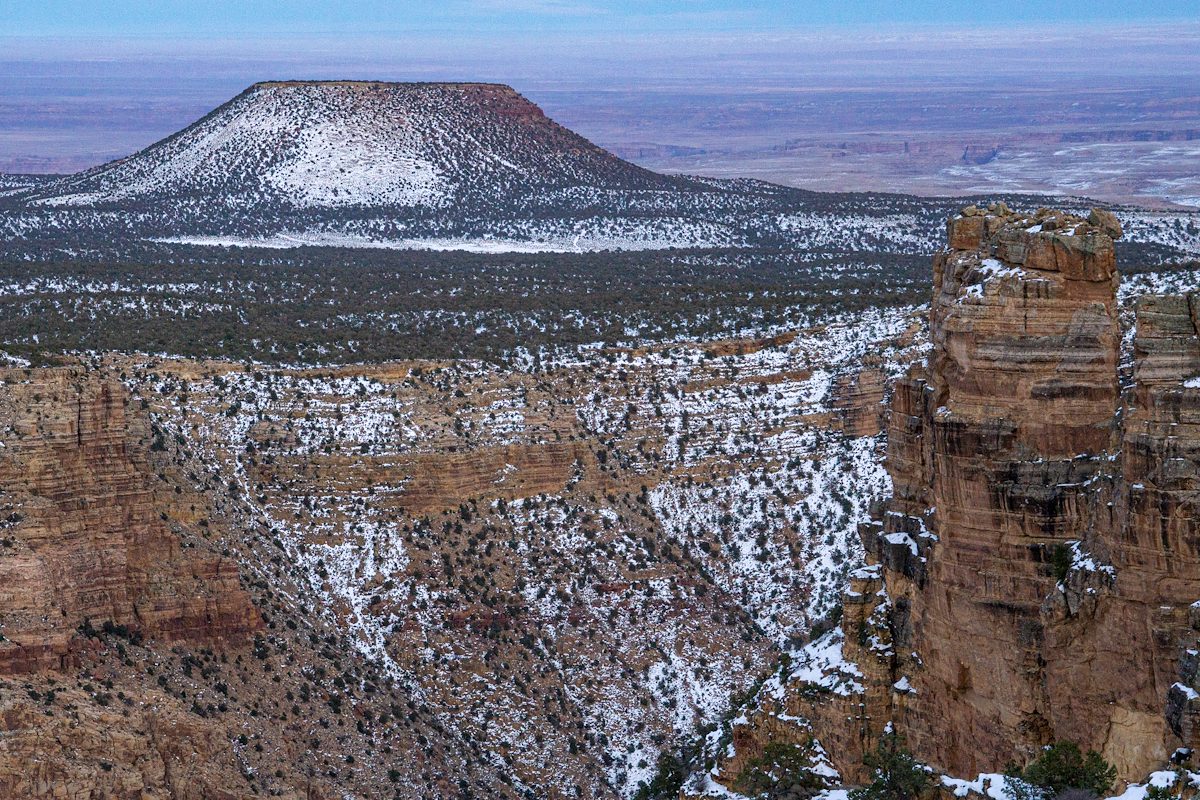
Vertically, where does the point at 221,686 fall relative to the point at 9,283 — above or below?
below

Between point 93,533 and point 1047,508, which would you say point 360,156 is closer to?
point 93,533

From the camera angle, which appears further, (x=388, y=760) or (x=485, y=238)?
(x=485, y=238)

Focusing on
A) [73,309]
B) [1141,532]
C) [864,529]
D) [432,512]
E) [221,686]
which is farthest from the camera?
[73,309]

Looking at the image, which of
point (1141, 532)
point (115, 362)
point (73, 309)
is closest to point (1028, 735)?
point (1141, 532)

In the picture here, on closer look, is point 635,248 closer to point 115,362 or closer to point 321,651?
point 115,362

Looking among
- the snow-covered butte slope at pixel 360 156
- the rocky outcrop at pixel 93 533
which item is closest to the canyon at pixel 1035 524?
the rocky outcrop at pixel 93 533

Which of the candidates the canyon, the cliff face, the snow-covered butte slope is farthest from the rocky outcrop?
the snow-covered butte slope

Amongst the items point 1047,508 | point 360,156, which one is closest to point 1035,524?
point 1047,508
